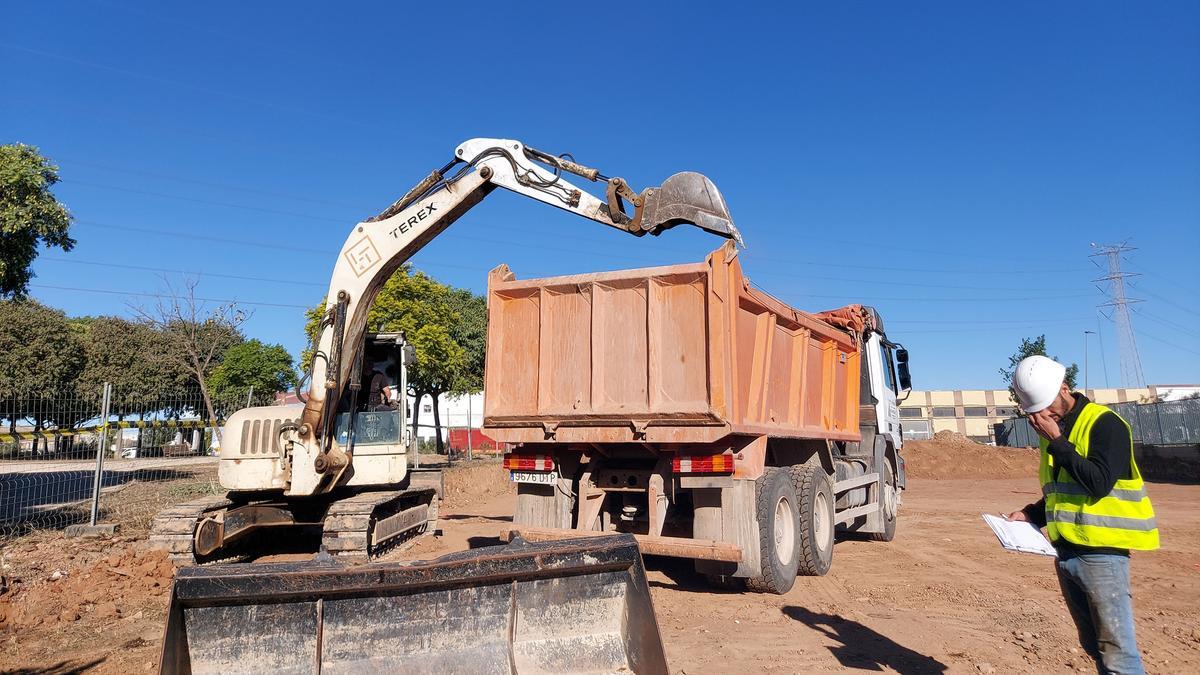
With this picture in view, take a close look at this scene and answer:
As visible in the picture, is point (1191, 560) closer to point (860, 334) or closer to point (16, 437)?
point (860, 334)

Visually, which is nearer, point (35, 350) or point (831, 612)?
point (831, 612)

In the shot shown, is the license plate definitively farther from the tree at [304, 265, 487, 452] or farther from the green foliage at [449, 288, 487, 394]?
the green foliage at [449, 288, 487, 394]

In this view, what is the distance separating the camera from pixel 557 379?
23.5ft

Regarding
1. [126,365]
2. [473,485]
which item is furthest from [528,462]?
[126,365]

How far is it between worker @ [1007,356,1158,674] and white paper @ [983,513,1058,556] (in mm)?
70

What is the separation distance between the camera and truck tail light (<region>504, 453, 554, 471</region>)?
23.6ft

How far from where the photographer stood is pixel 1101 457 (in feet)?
10.3

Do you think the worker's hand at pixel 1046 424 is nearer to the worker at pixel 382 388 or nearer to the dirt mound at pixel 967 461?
the worker at pixel 382 388

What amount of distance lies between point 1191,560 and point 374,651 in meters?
9.51

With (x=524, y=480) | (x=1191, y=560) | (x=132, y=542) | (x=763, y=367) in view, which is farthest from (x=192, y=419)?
(x=1191, y=560)

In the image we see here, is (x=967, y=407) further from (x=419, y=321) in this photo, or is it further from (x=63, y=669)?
(x=63, y=669)

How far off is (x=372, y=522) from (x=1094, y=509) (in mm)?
6974

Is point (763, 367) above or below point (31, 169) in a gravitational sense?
below

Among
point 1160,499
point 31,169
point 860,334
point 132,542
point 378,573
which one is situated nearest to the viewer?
point 378,573
